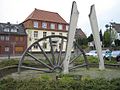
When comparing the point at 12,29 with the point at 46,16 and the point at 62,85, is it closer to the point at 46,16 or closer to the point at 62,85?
the point at 46,16

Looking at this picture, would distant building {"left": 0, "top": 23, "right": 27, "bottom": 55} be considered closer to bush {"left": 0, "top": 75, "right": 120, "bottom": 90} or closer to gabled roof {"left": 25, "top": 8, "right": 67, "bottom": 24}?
gabled roof {"left": 25, "top": 8, "right": 67, "bottom": 24}

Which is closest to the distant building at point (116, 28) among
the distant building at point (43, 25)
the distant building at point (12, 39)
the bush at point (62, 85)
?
the distant building at point (43, 25)

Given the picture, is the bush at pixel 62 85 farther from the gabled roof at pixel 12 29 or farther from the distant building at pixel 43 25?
the gabled roof at pixel 12 29

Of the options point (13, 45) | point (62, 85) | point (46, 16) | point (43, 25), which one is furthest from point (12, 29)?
point (62, 85)

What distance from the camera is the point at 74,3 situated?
17.7 meters

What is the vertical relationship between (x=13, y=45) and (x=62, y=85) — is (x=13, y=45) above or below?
above

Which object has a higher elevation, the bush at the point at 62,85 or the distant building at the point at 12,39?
the distant building at the point at 12,39

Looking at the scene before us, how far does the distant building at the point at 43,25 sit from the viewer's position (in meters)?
70.9

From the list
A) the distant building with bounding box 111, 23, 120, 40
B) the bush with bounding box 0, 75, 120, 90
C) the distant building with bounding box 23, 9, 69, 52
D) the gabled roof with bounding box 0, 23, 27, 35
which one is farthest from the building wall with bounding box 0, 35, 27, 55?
the bush with bounding box 0, 75, 120, 90

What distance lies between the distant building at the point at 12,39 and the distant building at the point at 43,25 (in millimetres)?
1676

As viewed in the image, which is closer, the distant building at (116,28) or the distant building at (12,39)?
the distant building at (12,39)

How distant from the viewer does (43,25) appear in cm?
7375

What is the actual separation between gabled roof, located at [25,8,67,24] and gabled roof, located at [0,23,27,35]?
3.57 m

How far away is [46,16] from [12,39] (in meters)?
13.2
